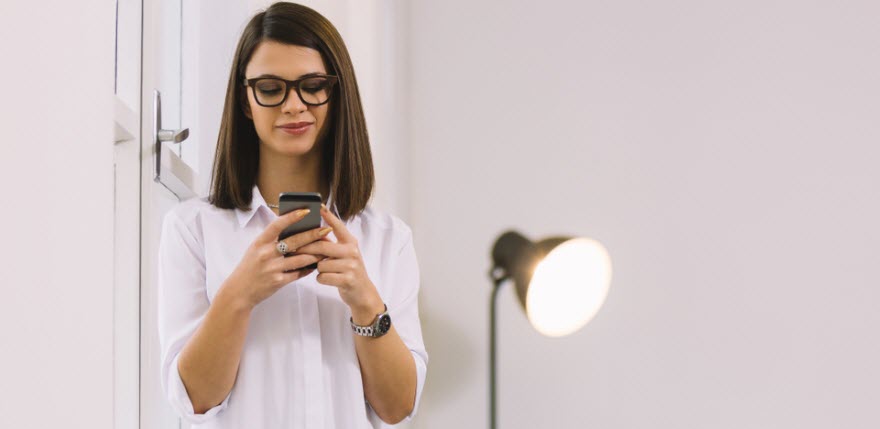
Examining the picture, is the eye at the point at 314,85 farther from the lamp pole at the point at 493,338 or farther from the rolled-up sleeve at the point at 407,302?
the lamp pole at the point at 493,338

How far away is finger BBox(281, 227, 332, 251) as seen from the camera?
2.73 ft

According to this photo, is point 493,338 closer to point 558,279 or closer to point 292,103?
point 558,279

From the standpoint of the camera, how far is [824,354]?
2.63 meters

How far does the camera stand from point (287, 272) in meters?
0.85

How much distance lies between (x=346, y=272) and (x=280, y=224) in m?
0.07

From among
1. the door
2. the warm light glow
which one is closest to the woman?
the door

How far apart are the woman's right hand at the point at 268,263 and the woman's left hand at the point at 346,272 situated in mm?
13

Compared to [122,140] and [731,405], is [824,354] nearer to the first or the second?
[731,405]

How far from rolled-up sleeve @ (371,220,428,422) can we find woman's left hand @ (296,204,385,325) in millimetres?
89

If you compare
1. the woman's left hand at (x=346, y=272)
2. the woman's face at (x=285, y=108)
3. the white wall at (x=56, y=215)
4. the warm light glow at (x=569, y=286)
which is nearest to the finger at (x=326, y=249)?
the woman's left hand at (x=346, y=272)

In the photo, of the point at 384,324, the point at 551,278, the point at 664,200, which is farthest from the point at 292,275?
the point at 664,200

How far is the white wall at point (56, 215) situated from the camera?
1.43 feet

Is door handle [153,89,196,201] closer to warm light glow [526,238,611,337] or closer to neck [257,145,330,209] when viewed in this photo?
neck [257,145,330,209]

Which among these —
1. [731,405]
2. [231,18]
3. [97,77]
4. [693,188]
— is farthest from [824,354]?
[97,77]
